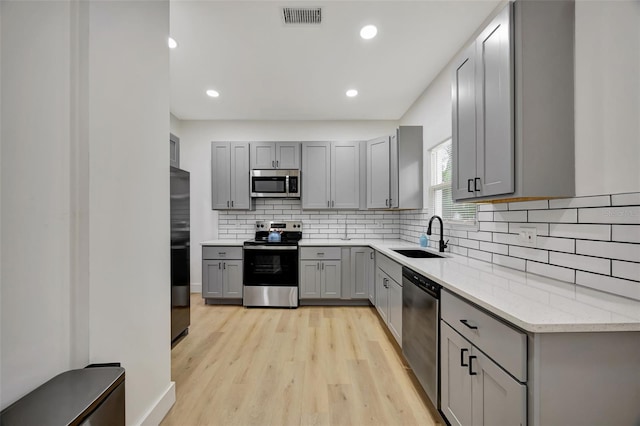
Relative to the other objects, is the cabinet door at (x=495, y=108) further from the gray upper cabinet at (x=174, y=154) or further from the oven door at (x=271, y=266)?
the gray upper cabinet at (x=174, y=154)

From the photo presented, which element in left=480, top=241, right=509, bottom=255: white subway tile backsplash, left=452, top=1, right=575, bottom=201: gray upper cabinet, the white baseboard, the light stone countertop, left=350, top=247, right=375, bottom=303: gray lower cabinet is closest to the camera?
the light stone countertop

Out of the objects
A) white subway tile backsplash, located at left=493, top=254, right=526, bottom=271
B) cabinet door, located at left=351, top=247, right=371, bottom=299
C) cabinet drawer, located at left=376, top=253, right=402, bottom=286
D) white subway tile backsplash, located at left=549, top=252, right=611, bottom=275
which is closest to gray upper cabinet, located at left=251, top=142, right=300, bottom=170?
cabinet door, located at left=351, top=247, right=371, bottom=299

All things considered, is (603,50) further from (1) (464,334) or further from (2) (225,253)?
(2) (225,253)

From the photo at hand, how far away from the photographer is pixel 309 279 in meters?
3.69

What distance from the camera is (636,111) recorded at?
3.73ft

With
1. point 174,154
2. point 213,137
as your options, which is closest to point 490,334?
point 174,154

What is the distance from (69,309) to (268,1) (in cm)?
231

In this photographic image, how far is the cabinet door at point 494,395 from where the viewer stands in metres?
0.96

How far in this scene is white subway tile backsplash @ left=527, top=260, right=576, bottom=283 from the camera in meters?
1.41

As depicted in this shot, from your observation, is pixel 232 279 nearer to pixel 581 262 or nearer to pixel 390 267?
pixel 390 267

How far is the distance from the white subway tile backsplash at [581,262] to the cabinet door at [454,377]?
0.73 m

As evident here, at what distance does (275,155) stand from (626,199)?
3.65m

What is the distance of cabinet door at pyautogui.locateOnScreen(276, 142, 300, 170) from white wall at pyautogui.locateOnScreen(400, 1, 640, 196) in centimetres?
318

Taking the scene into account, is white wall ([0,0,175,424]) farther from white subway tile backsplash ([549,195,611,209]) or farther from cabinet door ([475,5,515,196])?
white subway tile backsplash ([549,195,611,209])
